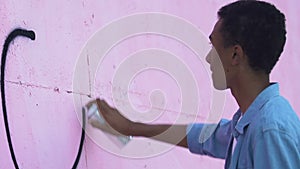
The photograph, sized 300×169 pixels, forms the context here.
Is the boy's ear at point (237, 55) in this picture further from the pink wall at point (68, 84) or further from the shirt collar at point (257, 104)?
the pink wall at point (68, 84)

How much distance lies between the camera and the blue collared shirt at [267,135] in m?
1.75

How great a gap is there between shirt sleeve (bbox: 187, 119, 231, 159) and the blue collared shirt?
9.4 inches

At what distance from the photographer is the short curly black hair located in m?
1.96

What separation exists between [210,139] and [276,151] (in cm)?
64

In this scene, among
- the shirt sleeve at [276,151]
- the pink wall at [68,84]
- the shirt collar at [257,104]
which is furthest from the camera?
the pink wall at [68,84]

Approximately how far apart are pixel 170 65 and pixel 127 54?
402 mm

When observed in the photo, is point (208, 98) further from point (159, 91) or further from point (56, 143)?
point (56, 143)

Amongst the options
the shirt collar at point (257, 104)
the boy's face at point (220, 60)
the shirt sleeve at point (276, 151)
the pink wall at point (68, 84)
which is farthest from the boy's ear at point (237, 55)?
the pink wall at point (68, 84)

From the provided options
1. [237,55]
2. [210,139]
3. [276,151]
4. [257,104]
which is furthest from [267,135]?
[210,139]

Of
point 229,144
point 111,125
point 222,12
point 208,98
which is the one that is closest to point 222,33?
point 222,12

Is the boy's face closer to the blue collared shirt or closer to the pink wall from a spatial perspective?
the blue collared shirt

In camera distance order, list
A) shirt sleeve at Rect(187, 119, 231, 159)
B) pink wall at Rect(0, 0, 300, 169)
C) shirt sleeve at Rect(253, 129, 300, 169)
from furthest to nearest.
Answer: shirt sleeve at Rect(187, 119, 231, 159) < pink wall at Rect(0, 0, 300, 169) < shirt sleeve at Rect(253, 129, 300, 169)

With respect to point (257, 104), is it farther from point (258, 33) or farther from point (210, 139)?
point (210, 139)

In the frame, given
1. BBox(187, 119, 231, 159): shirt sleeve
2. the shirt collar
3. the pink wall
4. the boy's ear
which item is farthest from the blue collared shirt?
the pink wall
